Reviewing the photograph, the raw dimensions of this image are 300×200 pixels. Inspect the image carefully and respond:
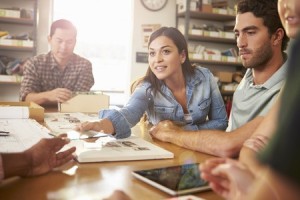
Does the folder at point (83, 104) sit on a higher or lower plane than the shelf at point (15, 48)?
lower

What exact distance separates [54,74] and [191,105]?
128 cm

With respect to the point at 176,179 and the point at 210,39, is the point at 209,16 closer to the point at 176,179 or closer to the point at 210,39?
the point at 210,39

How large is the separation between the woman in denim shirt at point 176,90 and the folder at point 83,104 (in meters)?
0.37

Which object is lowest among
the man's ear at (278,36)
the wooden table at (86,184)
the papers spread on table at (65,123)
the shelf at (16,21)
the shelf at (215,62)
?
the papers spread on table at (65,123)

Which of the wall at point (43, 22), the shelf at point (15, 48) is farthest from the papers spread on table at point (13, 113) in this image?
the wall at point (43, 22)

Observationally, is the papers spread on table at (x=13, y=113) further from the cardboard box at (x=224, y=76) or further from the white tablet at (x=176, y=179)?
the cardboard box at (x=224, y=76)

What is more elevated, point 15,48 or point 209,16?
point 209,16

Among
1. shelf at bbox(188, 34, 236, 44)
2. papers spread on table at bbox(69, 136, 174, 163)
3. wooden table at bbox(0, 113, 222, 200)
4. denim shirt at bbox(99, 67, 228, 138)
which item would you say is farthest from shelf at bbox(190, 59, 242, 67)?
wooden table at bbox(0, 113, 222, 200)

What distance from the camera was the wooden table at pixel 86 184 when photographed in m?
0.72

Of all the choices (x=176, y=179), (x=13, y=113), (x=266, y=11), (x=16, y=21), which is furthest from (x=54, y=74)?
(x=176, y=179)

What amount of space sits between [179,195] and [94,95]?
1483 millimetres

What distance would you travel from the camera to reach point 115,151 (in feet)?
3.49

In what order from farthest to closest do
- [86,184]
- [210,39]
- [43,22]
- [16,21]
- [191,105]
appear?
[210,39] → [43,22] → [16,21] → [191,105] → [86,184]

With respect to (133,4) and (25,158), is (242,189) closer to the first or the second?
(25,158)
